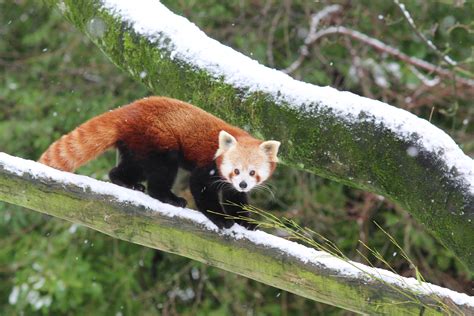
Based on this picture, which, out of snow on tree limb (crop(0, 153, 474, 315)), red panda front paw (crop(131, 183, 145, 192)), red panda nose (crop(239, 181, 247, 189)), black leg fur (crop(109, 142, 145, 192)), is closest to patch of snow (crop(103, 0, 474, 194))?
red panda nose (crop(239, 181, 247, 189))

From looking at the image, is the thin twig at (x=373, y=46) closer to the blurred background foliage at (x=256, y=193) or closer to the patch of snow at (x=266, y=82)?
the blurred background foliage at (x=256, y=193)

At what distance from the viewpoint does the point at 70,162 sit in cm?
341

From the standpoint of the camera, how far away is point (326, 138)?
2.99 meters

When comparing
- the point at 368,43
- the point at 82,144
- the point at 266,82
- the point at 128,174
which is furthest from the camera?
the point at 368,43

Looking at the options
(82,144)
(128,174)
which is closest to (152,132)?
(82,144)

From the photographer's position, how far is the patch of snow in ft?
9.07

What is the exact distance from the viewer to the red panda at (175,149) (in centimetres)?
339

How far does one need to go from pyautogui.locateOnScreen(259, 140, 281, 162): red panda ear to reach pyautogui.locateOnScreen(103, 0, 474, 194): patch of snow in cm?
18

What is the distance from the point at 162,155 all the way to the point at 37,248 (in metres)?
3.41

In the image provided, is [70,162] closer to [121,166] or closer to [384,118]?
[121,166]

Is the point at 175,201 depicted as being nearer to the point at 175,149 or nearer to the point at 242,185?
the point at 175,149

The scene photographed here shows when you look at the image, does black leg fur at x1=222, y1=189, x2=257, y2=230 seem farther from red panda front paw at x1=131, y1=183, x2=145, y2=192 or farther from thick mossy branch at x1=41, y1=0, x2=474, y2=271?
red panda front paw at x1=131, y1=183, x2=145, y2=192

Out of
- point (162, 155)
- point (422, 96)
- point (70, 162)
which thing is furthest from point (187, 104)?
point (422, 96)

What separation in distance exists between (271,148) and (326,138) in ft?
1.08
